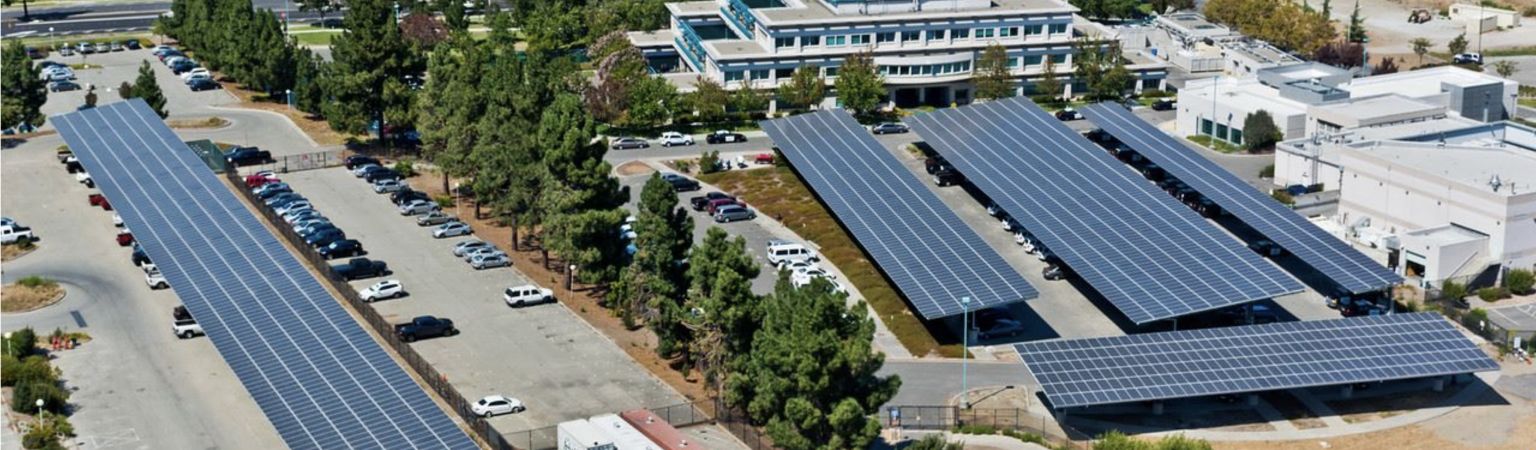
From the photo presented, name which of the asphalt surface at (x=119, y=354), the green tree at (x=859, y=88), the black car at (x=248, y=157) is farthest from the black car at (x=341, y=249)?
the green tree at (x=859, y=88)

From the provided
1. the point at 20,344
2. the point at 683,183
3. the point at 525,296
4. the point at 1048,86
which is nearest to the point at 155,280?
the point at 20,344

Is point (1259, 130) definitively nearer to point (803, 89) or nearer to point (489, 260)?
point (803, 89)

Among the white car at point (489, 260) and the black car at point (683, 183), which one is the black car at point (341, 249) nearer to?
the white car at point (489, 260)

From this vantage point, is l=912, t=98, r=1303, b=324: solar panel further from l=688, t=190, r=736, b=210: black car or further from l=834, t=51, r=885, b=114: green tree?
l=688, t=190, r=736, b=210: black car

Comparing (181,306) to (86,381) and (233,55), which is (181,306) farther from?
(233,55)

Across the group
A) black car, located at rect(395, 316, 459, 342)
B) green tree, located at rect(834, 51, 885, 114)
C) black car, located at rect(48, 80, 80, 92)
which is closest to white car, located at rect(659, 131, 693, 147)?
green tree, located at rect(834, 51, 885, 114)
